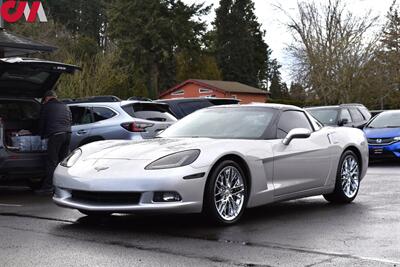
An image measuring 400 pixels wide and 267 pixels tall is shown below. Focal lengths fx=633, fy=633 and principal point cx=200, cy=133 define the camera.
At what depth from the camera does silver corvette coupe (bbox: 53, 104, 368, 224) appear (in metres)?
6.42

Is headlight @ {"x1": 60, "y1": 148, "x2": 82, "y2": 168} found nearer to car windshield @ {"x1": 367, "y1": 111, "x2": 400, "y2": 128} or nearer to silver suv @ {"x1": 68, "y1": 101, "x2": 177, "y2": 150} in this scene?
silver suv @ {"x1": 68, "y1": 101, "x2": 177, "y2": 150}

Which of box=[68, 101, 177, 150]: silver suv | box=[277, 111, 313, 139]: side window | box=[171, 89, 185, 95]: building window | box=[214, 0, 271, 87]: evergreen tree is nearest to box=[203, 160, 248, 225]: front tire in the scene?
box=[277, 111, 313, 139]: side window

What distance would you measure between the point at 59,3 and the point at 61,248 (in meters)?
67.2

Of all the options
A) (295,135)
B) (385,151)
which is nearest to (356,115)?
(385,151)

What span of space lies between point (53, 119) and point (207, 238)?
184 inches

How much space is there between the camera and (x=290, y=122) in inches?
323

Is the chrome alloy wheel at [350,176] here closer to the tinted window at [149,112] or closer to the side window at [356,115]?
the tinted window at [149,112]

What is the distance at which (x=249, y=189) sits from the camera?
280 inches

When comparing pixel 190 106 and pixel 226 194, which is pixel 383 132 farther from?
pixel 226 194

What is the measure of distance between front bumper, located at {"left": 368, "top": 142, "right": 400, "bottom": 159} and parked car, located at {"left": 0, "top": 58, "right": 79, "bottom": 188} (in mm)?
8784

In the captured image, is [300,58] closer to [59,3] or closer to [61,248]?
[59,3]

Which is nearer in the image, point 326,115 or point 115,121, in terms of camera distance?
point 115,121

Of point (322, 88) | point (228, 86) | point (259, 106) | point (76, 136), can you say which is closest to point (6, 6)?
point (76, 136)

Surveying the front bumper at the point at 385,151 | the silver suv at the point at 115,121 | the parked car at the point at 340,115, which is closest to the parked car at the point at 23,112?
the silver suv at the point at 115,121
